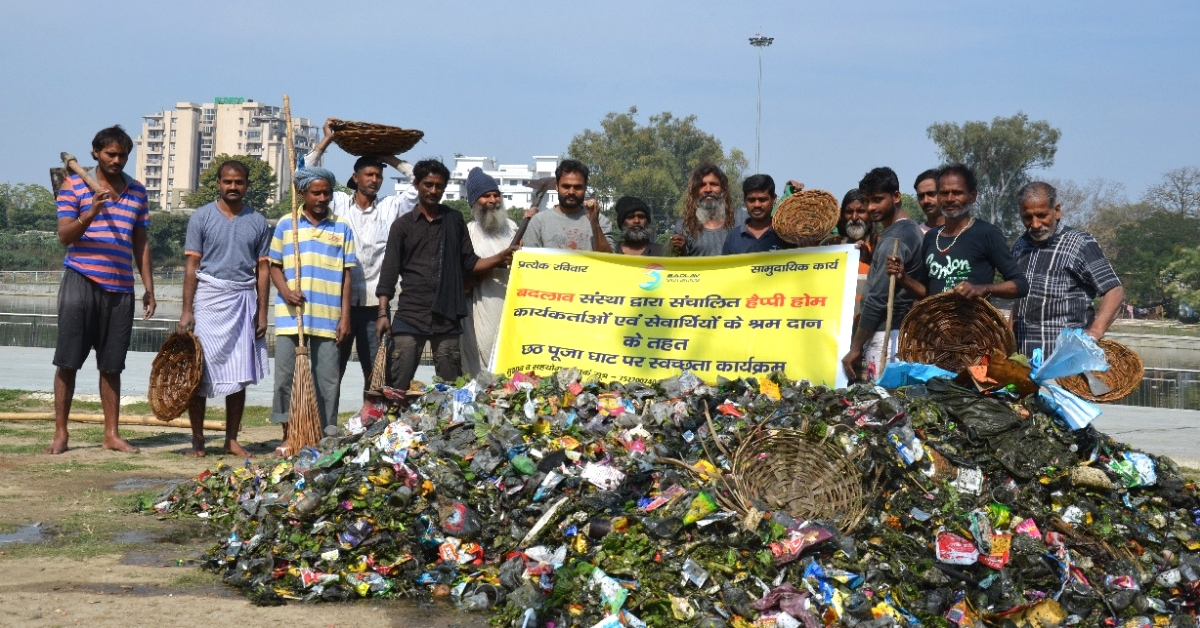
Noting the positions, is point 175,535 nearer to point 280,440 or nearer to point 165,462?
point 165,462

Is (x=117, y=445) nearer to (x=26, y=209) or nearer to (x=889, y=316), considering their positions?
(x=889, y=316)

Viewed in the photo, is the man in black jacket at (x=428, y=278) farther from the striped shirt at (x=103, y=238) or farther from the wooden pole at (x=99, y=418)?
the wooden pole at (x=99, y=418)

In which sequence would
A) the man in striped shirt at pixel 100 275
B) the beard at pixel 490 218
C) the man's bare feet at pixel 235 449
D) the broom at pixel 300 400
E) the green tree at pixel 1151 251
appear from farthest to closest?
the green tree at pixel 1151 251, the man's bare feet at pixel 235 449, the man in striped shirt at pixel 100 275, the beard at pixel 490 218, the broom at pixel 300 400

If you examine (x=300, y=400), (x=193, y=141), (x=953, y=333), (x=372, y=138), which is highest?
(x=193, y=141)

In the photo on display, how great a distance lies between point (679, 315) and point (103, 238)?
4.33 m

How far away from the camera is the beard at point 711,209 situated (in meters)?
7.66

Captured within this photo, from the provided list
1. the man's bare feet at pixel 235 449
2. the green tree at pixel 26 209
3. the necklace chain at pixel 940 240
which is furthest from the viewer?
the green tree at pixel 26 209

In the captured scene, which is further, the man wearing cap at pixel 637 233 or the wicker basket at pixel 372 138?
the wicker basket at pixel 372 138

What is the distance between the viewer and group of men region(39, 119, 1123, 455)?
7.06m

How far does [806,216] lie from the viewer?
663cm

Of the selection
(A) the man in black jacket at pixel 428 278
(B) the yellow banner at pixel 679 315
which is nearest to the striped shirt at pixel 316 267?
(A) the man in black jacket at pixel 428 278

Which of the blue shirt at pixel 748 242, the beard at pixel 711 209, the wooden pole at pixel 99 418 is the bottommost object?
the wooden pole at pixel 99 418

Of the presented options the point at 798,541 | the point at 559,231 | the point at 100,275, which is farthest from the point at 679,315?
the point at 100,275

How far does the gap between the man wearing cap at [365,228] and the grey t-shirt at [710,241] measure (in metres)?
2.10
